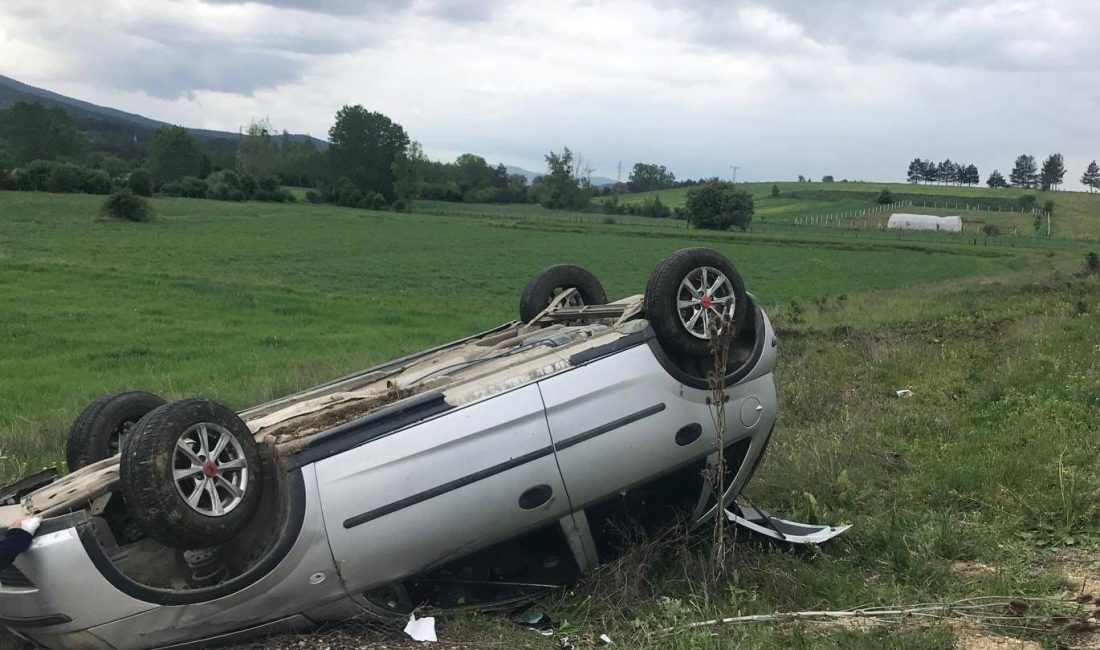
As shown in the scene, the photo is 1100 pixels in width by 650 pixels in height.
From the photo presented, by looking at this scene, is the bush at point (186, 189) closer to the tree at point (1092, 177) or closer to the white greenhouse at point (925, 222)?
the white greenhouse at point (925, 222)

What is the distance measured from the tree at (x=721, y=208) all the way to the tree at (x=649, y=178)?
68783 mm

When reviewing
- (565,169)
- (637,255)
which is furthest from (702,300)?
(565,169)

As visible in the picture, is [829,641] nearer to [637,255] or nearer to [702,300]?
[702,300]

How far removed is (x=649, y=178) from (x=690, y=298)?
475ft

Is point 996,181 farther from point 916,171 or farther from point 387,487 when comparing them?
point 387,487

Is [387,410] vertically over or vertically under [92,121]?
under

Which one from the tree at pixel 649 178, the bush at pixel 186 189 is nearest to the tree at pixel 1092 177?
the tree at pixel 649 178

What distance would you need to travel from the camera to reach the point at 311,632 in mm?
3807

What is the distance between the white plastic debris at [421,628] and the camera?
148 inches

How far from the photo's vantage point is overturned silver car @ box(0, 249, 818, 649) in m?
3.40

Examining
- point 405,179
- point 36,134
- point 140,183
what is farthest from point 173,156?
point 140,183

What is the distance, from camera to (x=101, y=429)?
461cm

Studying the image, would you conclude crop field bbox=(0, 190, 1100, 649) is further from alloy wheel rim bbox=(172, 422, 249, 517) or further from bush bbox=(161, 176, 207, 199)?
bush bbox=(161, 176, 207, 199)

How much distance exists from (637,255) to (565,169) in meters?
67.3
